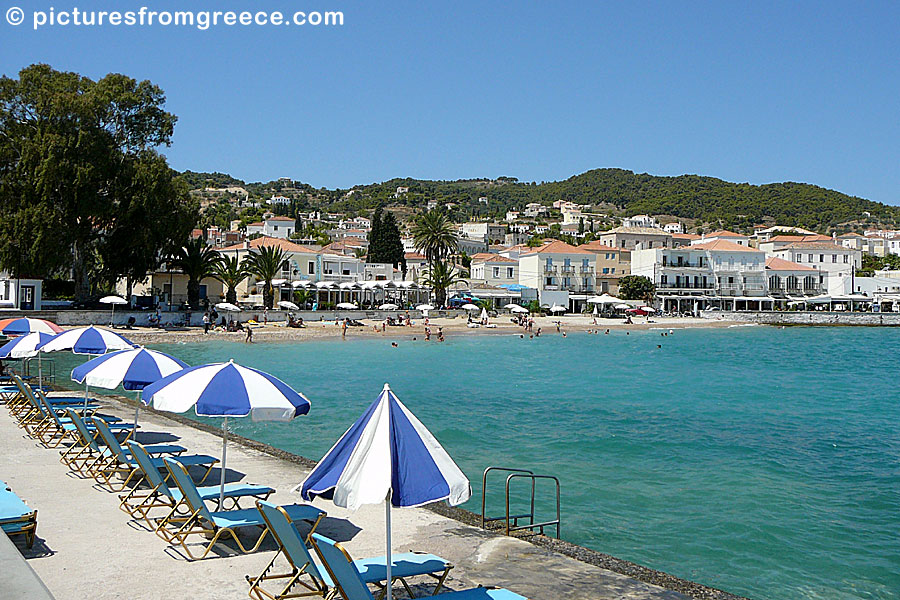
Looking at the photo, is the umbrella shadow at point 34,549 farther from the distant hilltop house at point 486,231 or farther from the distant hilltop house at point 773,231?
the distant hilltop house at point 773,231

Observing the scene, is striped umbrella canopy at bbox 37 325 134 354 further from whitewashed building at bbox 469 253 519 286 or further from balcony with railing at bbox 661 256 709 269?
Result: balcony with railing at bbox 661 256 709 269

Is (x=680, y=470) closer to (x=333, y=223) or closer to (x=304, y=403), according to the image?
(x=304, y=403)

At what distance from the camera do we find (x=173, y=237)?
4906 cm

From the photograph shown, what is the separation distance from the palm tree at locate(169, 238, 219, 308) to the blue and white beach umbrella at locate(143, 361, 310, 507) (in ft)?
158

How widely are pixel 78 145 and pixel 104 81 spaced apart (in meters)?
6.20

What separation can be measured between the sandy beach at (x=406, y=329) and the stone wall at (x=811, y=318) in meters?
3.05

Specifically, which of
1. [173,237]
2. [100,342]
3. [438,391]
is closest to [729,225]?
[173,237]

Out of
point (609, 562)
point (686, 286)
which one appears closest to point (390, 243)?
point (686, 286)

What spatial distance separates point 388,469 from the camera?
4953 mm

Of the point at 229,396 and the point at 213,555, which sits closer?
the point at 213,555

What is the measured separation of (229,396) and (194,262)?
49.5 m

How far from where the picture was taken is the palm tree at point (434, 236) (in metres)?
79.1

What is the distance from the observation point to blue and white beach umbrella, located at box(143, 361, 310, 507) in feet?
24.1

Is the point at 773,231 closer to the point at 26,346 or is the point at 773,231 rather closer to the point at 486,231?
the point at 486,231
